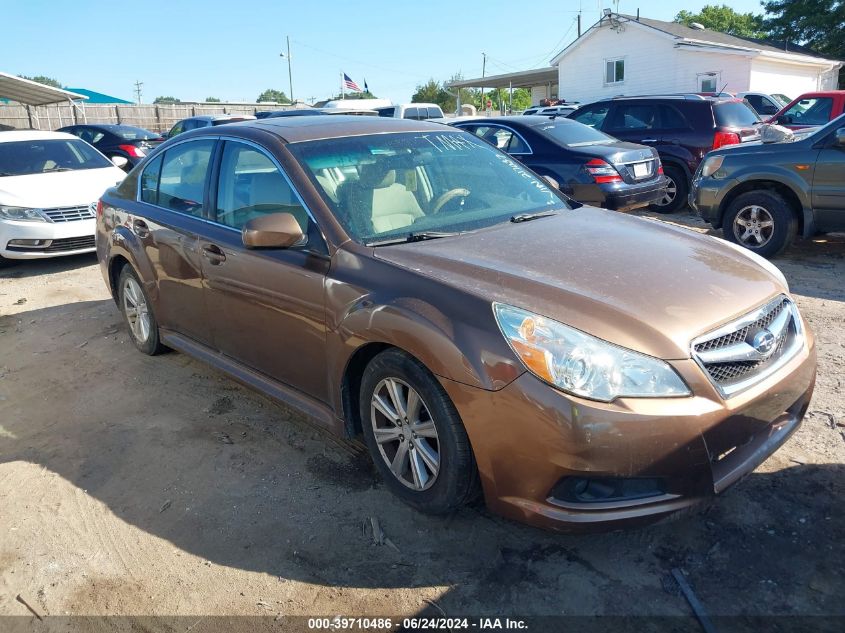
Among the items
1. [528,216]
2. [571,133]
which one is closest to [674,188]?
[571,133]

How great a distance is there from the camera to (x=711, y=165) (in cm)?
771

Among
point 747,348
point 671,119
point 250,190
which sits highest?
point 671,119

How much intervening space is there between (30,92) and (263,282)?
2101cm

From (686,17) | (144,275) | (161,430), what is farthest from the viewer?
(686,17)

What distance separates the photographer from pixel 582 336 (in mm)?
2453

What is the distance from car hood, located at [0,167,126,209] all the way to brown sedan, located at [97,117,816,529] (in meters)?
4.81

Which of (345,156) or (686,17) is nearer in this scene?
(345,156)

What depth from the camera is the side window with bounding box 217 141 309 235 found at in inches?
137

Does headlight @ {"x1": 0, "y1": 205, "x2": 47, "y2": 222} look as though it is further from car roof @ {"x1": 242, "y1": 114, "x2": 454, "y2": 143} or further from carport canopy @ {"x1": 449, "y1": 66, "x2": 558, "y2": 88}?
carport canopy @ {"x1": 449, "y1": 66, "x2": 558, "y2": 88}

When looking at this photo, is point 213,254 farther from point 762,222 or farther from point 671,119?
point 671,119

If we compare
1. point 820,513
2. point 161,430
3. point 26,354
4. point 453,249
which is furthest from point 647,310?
point 26,354

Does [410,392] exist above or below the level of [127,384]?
above

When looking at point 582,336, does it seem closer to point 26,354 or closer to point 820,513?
point 820,513

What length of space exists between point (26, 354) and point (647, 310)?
5078 millimetres
